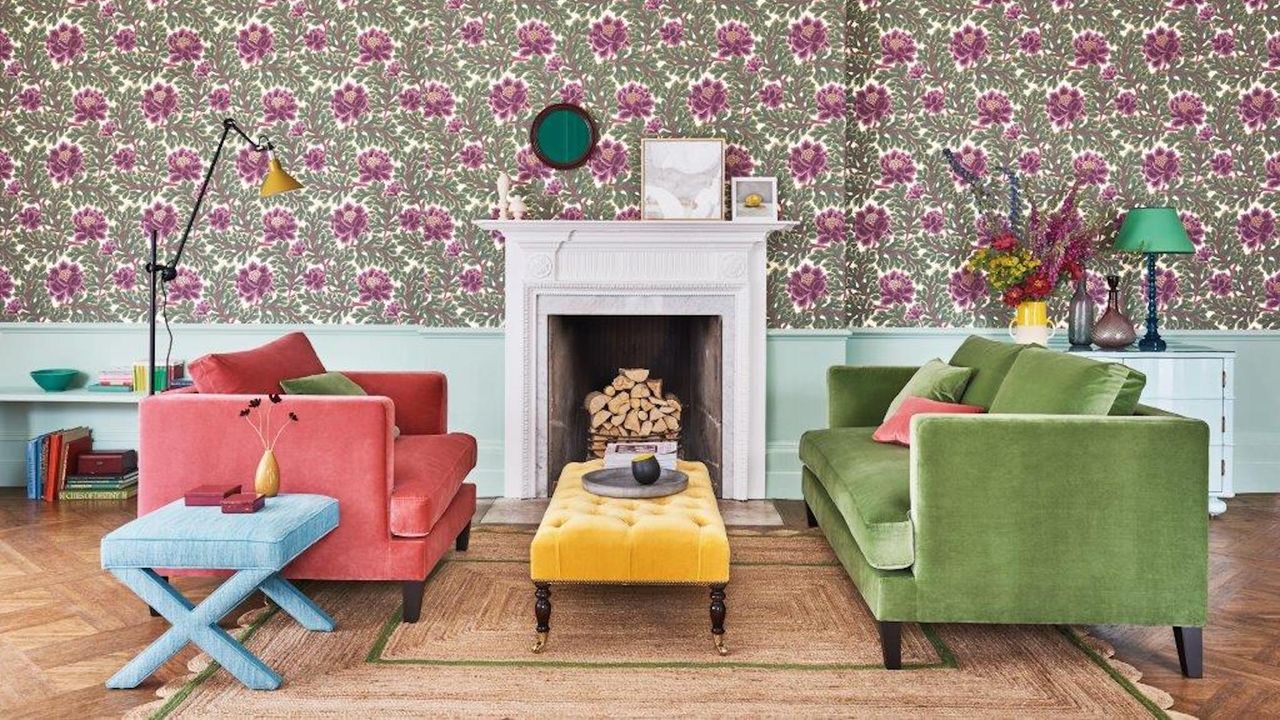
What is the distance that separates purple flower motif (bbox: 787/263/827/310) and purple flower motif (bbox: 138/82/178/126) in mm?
3573

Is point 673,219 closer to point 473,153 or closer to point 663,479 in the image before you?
point 473,153

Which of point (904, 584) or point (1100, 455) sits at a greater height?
point (1100, 455)

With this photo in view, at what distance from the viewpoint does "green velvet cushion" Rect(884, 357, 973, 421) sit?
155 inches

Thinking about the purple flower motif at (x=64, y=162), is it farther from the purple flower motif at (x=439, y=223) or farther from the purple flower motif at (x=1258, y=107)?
the purple flower motif at (x=1258, y=107)

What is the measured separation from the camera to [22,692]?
8.59 ft

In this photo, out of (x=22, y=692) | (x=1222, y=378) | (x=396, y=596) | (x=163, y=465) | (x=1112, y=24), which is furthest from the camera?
(x=1112, y=24)

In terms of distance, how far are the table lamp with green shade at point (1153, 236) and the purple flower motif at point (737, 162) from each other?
2.00 m

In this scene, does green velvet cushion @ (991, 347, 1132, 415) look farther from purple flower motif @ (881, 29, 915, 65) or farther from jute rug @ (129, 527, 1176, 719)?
purple flower motif @ (881, 29, 915, 65)

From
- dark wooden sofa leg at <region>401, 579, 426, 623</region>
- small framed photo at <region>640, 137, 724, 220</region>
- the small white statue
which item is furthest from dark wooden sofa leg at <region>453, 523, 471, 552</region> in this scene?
small framed photo at <region>640, 137, 724, 220</region>

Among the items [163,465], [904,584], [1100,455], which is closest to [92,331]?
[163,465]

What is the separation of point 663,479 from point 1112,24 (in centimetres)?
388

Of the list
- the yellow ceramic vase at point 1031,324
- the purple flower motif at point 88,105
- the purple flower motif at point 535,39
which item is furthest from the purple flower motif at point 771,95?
the purple flower motif at point 88,105

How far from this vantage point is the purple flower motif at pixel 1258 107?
529cm

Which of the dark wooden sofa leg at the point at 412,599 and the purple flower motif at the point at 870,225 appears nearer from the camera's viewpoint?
the dark wooden sofa leg at the point at 412,599
